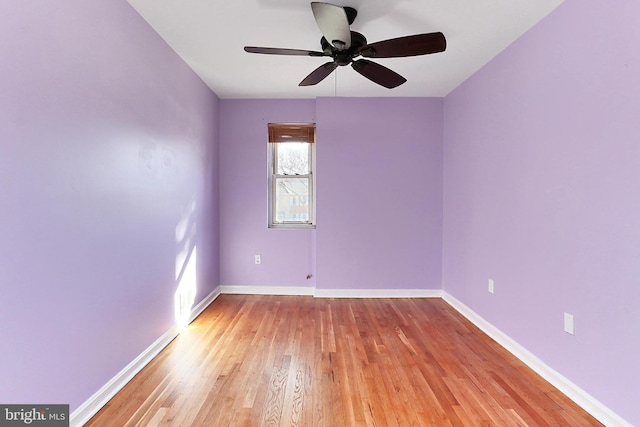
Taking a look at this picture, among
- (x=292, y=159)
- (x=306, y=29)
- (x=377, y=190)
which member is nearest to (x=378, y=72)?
(x=306, y=29)

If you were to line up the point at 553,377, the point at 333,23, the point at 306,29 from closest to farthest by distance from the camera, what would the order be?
1. the point at 333,23
2. the point at 553,377
3. the point at 306,29

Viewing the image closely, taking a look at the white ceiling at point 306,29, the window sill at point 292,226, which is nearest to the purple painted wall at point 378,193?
the window sill at point 292,226

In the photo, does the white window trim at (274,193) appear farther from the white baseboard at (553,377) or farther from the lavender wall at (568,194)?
the white baseboard at (553,377)

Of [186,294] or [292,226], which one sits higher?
[292,226]

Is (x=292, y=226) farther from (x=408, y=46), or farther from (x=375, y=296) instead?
(x=408, y=46)

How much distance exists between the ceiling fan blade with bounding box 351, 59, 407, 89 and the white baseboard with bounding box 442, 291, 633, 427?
224cm

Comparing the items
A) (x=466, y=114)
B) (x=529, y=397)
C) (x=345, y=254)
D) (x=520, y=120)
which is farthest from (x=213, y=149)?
(x=529, y=397)

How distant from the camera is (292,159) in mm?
3975

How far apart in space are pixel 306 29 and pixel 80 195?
184 centimetres

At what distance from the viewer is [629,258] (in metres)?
1.49

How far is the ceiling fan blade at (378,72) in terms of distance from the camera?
83.1 inches

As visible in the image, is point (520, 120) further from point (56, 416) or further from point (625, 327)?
point (56, 416)

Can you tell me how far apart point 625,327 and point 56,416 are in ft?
9.33

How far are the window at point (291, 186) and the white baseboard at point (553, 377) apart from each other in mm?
2271
